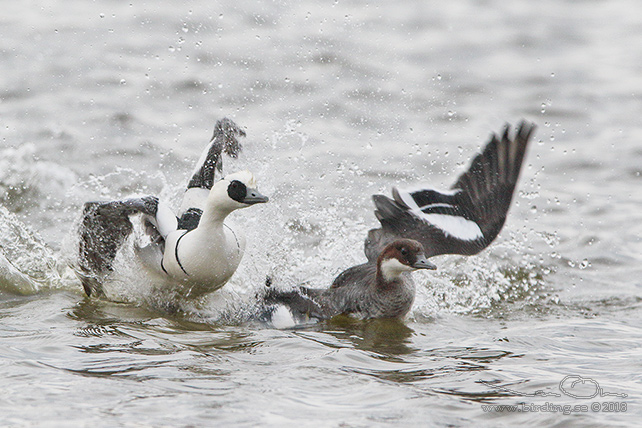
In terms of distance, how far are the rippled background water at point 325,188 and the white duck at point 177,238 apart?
24cm

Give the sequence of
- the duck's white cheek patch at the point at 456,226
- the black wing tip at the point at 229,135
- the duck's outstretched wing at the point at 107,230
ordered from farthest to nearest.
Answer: the black wing tip at the point at 229,135 → the duck's white cheek patch at the point at 456,226 → the duck's outstretched wing at the point at 107,230

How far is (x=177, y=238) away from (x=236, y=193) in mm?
759

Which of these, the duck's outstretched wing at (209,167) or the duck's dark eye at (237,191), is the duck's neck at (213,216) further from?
the duck's outstretched wing at (209,167)

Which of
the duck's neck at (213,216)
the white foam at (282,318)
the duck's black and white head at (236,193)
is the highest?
the duck's black and white head at (236,193)

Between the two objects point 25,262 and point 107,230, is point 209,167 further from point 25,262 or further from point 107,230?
point 25,262

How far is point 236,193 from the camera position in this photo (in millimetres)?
6070

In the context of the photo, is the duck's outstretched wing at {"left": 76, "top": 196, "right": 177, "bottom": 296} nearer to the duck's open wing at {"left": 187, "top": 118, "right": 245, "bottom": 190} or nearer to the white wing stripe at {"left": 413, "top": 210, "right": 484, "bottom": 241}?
the duck's open wing at {"left": 187, "top": 118, "right": 245, "bottom": 190}

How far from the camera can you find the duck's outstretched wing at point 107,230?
252 inches

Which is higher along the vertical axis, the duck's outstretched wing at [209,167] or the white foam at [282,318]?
the duck's outstretched wing at [209,167]

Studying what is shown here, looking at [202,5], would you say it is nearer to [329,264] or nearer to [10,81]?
[10,81]

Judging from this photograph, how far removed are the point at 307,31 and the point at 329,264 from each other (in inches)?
257

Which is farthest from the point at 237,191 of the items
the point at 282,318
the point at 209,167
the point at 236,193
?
the point at 209,167

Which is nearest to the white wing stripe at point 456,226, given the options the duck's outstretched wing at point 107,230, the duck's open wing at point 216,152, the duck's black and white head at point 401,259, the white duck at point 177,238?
the duck's black and white head at point 401,259

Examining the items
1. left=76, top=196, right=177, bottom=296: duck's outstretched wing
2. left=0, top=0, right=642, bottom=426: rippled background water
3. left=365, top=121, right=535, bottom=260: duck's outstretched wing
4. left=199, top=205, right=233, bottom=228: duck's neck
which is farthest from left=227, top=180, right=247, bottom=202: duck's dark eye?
left=365, top=121, right=535, bottom=260: duck's outstretched wing
